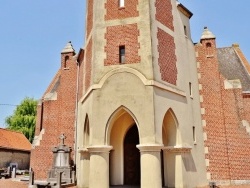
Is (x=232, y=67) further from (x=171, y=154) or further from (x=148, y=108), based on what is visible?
(x=148, y=108)

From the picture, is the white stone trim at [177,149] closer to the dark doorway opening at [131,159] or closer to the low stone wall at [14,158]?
the dark doorway opening at [131,159]

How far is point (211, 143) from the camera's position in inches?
572

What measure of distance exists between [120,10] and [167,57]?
355 centimetres

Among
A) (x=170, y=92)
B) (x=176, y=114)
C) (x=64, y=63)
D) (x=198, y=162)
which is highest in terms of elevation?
(x=64, y=63)

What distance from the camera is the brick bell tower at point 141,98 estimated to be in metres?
11.1

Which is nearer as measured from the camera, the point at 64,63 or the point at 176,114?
the point at 176,114

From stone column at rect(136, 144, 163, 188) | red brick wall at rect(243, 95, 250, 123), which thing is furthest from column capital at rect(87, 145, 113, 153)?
red brick wall at rect(243, 95, 250, 123)

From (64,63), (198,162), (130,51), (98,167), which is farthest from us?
(64,63)

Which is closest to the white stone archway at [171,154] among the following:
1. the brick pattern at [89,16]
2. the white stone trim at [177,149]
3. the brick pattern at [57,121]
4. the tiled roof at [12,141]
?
the white stone trim at [177,149]

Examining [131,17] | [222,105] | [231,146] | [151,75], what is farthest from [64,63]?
[231,146]

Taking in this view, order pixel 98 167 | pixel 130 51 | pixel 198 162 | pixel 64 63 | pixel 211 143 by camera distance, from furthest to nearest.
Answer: pixel 64 63
pixel 211 143
pixel 198 162
pixel 130 51
pixel 98 167

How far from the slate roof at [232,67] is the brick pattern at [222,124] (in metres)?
1.82

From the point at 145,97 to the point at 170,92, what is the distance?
5.97 feet

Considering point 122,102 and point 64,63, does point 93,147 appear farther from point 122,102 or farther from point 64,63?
point 64,63
